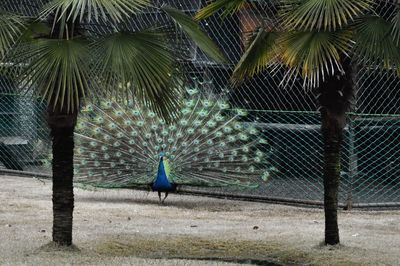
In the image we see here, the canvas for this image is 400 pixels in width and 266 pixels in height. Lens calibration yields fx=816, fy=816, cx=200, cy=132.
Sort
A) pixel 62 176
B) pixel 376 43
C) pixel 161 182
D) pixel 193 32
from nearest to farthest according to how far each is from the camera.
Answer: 1. pixel 193 32
2. pixel 376 43
3. pixel 62 176
4. pixel 161 182

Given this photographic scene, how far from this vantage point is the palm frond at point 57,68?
554 centimetres

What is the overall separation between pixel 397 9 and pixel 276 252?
90.9 inches

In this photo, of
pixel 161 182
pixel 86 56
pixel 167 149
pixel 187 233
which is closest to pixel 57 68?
pixel 86 56

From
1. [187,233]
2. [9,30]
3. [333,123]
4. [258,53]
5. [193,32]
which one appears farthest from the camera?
[187,233]

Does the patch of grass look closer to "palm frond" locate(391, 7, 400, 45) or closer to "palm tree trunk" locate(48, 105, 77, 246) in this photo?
"palm tree trunk" locate(48, 105, 77, 246)

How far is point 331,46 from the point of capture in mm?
6195

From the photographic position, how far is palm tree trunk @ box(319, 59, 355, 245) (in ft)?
22.2

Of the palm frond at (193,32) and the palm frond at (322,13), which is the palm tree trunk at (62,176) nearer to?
the palm frond at (193,32)

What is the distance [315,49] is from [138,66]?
1.41 m

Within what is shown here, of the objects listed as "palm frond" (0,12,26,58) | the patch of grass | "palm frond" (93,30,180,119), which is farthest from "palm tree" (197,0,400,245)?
"palm frond" (0,12,26,58)

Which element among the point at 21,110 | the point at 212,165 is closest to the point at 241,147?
the point at 212,165

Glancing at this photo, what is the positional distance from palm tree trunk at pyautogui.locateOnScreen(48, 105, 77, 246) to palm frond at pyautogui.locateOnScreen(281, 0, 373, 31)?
73.9 inches

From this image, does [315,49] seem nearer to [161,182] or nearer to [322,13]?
[322,13]

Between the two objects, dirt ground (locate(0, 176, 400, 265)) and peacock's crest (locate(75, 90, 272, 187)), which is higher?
peacock's crest (locate(75, 90, 272, 187))
